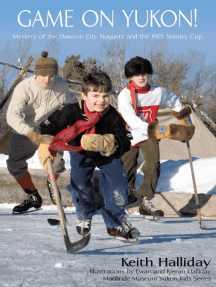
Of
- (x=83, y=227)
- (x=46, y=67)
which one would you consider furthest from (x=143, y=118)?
(x=83, y=227)

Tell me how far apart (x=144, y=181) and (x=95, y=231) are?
3.22 feet

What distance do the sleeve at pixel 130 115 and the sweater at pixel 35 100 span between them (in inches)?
27.3

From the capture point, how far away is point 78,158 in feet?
7.98

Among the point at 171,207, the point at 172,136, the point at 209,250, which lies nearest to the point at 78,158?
the point at 172,136

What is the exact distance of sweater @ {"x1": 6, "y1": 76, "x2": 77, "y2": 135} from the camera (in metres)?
3.42

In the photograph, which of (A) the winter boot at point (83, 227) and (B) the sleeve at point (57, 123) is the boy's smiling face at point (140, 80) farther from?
(A) the winter boot at point (83, 227)

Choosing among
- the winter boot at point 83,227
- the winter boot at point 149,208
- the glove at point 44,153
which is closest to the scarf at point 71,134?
the glove at point 44,153

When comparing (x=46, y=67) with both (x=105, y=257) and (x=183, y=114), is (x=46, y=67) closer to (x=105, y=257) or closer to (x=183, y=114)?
(x=183, y=114)

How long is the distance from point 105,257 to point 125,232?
1.79 ft

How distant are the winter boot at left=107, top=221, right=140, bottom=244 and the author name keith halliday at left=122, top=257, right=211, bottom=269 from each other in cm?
49

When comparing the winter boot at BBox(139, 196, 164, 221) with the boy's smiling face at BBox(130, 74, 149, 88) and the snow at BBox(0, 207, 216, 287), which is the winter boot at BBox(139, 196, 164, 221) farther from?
the boy's smiling face at BBox(130, 74, 149, 88)

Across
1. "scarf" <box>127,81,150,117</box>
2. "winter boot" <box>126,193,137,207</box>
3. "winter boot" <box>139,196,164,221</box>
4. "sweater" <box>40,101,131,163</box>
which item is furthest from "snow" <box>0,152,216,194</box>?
"sweater" <box>40,101,131,163</box>

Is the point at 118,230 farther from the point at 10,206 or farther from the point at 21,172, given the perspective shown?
the point at 10,206

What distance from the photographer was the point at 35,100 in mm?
3502
